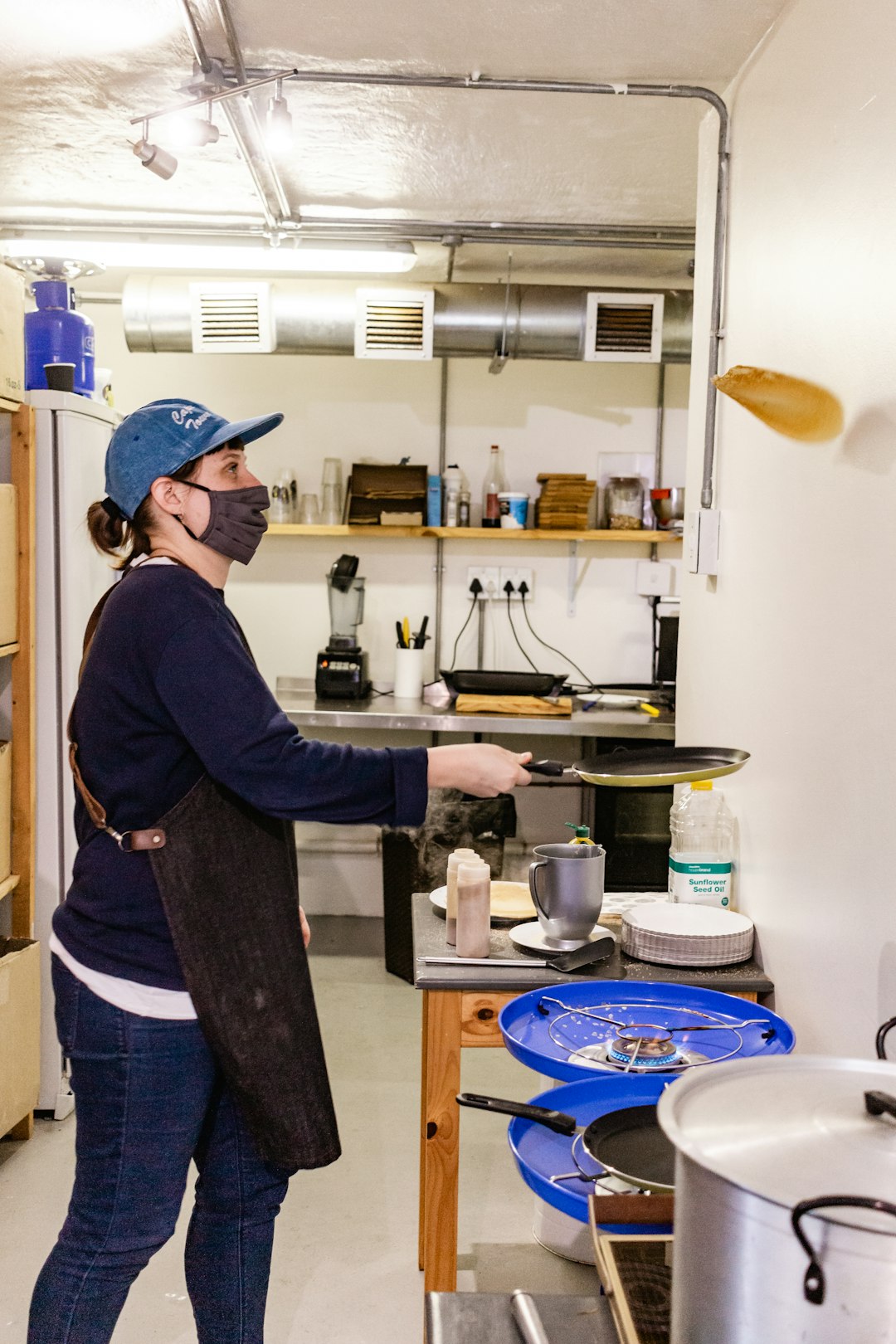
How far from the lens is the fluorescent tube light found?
13.0ft

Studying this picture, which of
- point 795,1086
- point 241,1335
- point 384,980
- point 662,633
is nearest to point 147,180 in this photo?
point 662,633

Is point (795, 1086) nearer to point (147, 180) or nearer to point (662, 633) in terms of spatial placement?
point (147, 180)

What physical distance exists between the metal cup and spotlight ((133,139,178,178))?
191 cm

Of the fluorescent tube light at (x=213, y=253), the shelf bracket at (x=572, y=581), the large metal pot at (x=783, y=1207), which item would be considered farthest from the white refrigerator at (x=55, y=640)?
the large metal pot at (x=783, y=1207)

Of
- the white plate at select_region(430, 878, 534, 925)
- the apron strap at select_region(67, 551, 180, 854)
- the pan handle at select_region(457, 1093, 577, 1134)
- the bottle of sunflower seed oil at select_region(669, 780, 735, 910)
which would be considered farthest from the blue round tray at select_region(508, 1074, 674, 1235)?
the bottle of sunflower seed oil at select_region(669, 780, 735, 910)

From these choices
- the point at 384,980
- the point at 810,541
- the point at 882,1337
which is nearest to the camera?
the point at 882,1337

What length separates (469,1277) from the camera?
2.50 meters

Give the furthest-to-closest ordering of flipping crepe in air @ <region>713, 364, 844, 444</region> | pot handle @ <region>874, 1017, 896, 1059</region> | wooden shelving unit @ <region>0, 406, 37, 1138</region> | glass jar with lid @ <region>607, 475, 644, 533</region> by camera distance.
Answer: glass jar with lid @ <region>607, 475, 644, 533</region> < wooden shelving unit @ <region>0, 406, 37, 1138</region> < flipping crepe in air @ <region>713, 364, 844, 444</region> < pot handle @ <region>874, 1017, 896, 1059</region>

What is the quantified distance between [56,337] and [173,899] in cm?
221

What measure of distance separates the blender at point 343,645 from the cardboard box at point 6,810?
1745 millimetres

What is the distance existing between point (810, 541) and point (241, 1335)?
1.60 m

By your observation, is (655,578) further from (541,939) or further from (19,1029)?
(19,1029)

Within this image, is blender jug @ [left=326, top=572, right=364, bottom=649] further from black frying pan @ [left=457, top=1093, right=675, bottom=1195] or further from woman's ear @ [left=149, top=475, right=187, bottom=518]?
black frying pan @ [left=457, top=1093, right=675, bottom=1195]

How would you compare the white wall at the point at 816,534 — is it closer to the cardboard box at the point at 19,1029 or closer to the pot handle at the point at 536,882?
the pot handle at the point at 536,882
